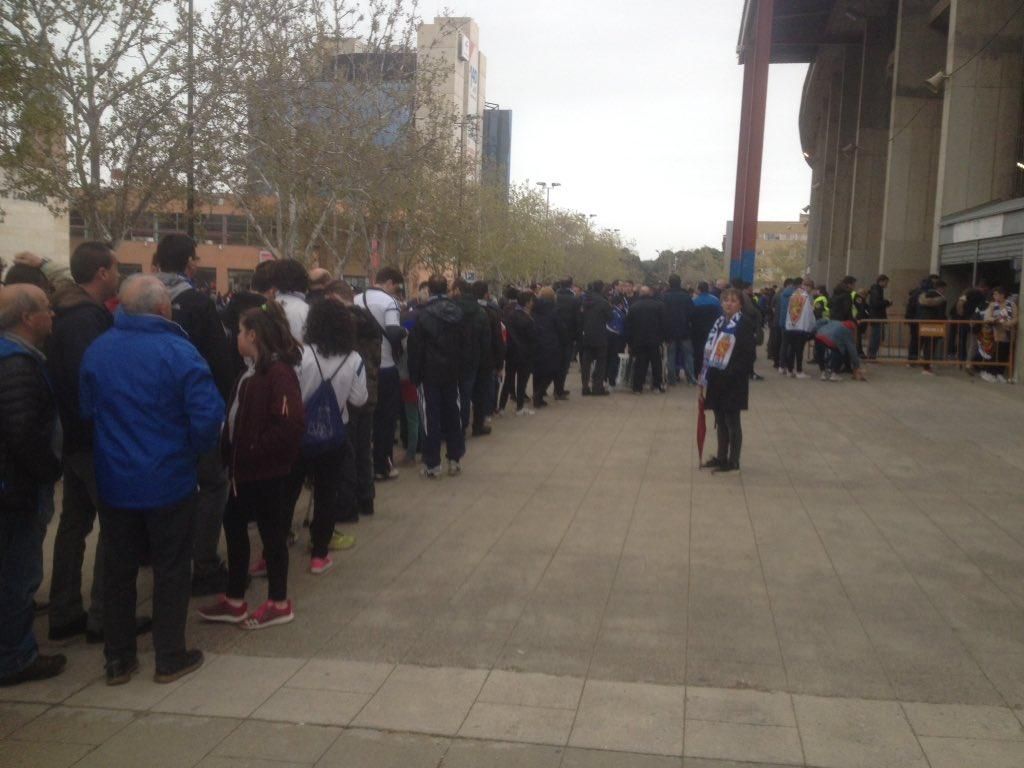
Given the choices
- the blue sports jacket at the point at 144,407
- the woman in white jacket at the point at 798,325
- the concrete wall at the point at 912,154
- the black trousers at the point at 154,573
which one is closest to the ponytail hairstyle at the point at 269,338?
the blue sports jacket at the point at 144,407

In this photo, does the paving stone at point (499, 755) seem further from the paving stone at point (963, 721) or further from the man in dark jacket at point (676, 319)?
the man in dark jacket at point (676, 319)

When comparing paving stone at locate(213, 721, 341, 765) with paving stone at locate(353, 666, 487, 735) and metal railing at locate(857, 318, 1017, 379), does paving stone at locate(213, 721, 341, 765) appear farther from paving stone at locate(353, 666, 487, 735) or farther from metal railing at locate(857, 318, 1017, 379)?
metal railing at locate(857, 318, 1017, 379)

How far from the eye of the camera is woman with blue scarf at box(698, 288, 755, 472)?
953cm

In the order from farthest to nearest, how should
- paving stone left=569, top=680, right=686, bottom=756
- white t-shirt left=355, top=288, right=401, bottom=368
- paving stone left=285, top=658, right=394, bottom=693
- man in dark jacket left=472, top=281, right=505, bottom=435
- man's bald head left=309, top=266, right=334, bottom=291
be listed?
man in dark jacket left=472, top=281, right=505, bottom=435 → white t-shirt left=355, top=288, right=401, bottom=368 → man's bald head left=309, top=266, right=334, bottom=291 → paving stone left=285, top=658, right=394, bottom=693 → paving stone left=569, top=680, right=686, bottom=756

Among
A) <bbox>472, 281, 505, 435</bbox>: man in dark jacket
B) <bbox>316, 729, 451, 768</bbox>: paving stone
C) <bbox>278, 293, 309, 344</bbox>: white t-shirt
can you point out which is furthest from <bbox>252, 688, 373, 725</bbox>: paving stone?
<bbox>472, 281, 505, 435</bbox>: man in dark jacket

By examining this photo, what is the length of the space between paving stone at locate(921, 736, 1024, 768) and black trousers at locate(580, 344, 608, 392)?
12628mm

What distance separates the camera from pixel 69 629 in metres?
5.40

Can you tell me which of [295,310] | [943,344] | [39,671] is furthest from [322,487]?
[943,344]

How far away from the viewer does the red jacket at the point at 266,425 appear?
525 centimetres

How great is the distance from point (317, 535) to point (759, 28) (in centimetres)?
2635

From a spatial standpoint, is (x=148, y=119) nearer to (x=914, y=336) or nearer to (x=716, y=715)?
(x=716, y=715)

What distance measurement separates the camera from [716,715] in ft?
14.6

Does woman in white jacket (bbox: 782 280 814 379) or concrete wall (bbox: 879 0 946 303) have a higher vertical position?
Result: concrete wall (bbox: 879 0 946 303)

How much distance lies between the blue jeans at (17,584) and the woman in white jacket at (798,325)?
1569 cm
